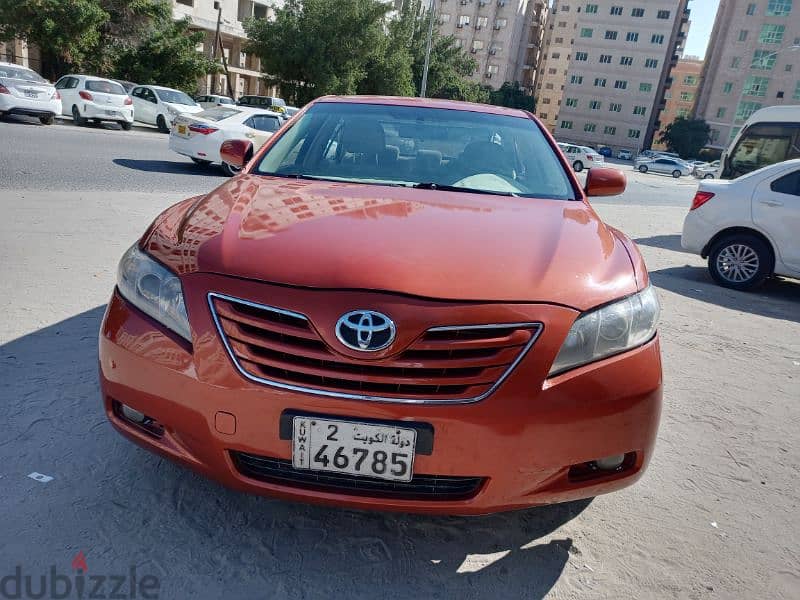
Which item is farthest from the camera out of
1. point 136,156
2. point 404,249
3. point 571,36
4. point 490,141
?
point 571,36

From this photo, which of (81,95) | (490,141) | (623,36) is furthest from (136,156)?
(623,36)

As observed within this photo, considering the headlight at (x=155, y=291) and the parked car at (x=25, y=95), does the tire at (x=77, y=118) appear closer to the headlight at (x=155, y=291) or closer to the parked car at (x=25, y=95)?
the parked car at (x=25, y=95)

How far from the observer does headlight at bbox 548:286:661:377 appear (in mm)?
1788

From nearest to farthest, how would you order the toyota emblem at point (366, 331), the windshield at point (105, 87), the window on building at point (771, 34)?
1. the toyota emblem at point (366, 331)
2. the windshield at point (105, 87)
3. the window on building at point (771, 34)

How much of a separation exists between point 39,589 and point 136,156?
478 inches

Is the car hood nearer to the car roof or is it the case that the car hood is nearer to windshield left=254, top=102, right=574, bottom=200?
windshield left=254, top=102, right=574, bottom=200

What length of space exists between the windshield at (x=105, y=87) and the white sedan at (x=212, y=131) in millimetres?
7122

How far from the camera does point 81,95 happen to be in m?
17.4

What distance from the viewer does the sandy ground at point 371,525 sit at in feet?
6.26

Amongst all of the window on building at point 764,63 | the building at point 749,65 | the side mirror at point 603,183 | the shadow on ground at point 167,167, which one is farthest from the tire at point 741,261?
the window on building at point 764,63

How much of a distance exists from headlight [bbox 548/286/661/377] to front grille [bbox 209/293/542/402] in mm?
132

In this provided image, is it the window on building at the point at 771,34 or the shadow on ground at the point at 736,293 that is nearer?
the shadow on ground at the point at 736,293

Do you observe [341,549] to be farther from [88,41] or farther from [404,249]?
[88,41]

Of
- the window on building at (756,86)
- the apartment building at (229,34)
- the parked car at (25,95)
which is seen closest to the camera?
the parked car at (25,95)
